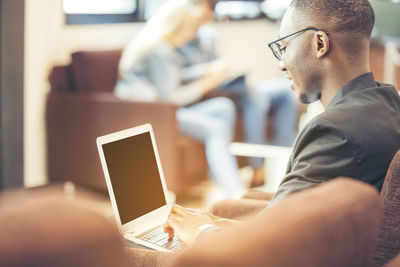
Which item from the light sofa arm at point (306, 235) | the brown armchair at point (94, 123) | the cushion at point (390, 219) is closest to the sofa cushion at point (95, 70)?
the brown armchair at point (94, 123)

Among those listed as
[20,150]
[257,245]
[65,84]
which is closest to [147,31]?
[65,84]

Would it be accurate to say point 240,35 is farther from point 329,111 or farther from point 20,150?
point 329,111

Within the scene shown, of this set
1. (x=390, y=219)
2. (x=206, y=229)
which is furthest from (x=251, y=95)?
(x=390, y=219)

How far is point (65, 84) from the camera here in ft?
12.1

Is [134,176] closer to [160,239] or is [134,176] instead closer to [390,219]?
[160,239]

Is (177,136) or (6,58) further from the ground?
(6,58)

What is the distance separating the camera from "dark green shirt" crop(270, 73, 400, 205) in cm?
118

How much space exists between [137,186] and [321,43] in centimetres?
59

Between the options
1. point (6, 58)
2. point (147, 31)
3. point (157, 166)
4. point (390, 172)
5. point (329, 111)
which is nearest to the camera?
point (390, 172)

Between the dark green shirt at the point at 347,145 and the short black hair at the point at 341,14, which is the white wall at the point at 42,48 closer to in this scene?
the short black hair at the point at 341,14

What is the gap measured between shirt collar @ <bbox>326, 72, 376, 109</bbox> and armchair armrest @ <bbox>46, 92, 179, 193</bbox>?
6.58 feet

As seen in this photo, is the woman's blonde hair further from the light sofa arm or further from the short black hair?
the light sofa arm

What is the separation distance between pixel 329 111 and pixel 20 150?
2575mm

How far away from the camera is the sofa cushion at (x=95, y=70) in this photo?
11.9ft
